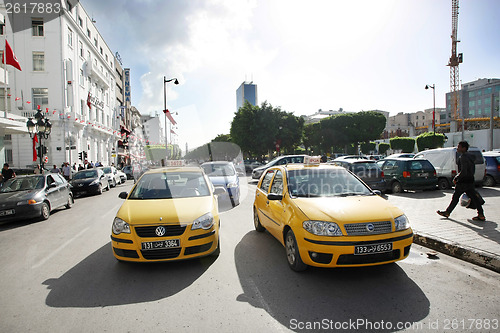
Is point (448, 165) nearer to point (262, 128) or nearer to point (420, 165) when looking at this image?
point (420, 165)

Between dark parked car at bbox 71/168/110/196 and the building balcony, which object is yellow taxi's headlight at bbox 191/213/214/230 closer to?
dark parked car at bbox 71/168/110/196

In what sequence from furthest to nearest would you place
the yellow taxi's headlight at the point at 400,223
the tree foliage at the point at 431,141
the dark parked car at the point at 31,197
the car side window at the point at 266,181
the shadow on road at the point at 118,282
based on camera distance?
the tree foliage at the point at 431,141 < the dark parked car at the point at 31,197 < the car side window at the point at 266,181 < the yellow taxi's headlight at the point at 400,223 < the shadow on road at the point at 118,282

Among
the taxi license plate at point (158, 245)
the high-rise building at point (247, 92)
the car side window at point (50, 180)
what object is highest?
the high-rise building at point (247, 92)

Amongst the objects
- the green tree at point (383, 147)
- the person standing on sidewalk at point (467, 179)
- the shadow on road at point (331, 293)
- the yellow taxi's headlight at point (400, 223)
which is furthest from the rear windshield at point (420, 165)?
the green tree at point (383, 147)

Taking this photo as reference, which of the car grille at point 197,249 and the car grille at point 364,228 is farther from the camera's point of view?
the car grille at point 197,249

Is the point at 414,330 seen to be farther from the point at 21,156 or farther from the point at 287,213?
the point at 21,156

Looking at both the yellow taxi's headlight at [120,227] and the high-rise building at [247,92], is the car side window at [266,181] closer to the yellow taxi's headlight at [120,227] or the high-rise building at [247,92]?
the yellow taxi's headlight at [120,227]

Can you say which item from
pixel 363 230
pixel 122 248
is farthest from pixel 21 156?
pixel 363 230

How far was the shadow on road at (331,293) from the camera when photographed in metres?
3.16

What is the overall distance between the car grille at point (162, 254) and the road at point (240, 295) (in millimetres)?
258

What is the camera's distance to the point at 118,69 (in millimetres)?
55875

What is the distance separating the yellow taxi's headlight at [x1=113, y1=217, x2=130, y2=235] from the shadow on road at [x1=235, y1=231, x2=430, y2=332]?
173 centimetres

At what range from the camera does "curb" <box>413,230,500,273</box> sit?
4.38 m

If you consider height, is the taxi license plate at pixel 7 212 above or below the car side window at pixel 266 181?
below
